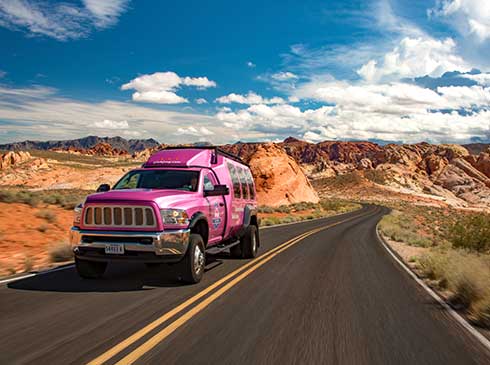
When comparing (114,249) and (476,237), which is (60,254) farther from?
(476,237)

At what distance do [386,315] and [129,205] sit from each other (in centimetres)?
450

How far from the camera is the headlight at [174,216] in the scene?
753 centimetres

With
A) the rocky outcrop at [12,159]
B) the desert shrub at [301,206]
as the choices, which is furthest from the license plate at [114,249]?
the rocky outcrop at [12,159]

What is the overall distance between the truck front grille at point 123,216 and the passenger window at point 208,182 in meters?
1.89

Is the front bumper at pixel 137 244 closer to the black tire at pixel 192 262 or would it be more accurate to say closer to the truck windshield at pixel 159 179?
the black tire at pixel 192 262

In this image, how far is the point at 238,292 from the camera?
762cm

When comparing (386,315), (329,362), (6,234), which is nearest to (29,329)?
(329,362)

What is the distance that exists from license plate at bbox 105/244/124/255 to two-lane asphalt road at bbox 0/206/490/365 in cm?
67

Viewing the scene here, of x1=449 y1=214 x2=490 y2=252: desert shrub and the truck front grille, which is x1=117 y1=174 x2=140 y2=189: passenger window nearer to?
the truck front grille

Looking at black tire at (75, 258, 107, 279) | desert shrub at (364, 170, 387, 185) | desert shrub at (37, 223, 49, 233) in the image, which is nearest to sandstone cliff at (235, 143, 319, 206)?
desert shrub at (37, 223, 49, 233)

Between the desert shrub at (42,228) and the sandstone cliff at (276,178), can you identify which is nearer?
the desert shrub at (42,228)

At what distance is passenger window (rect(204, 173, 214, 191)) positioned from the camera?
9209 mm

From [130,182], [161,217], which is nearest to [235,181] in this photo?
[130,182]

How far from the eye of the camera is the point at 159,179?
9.17 m
